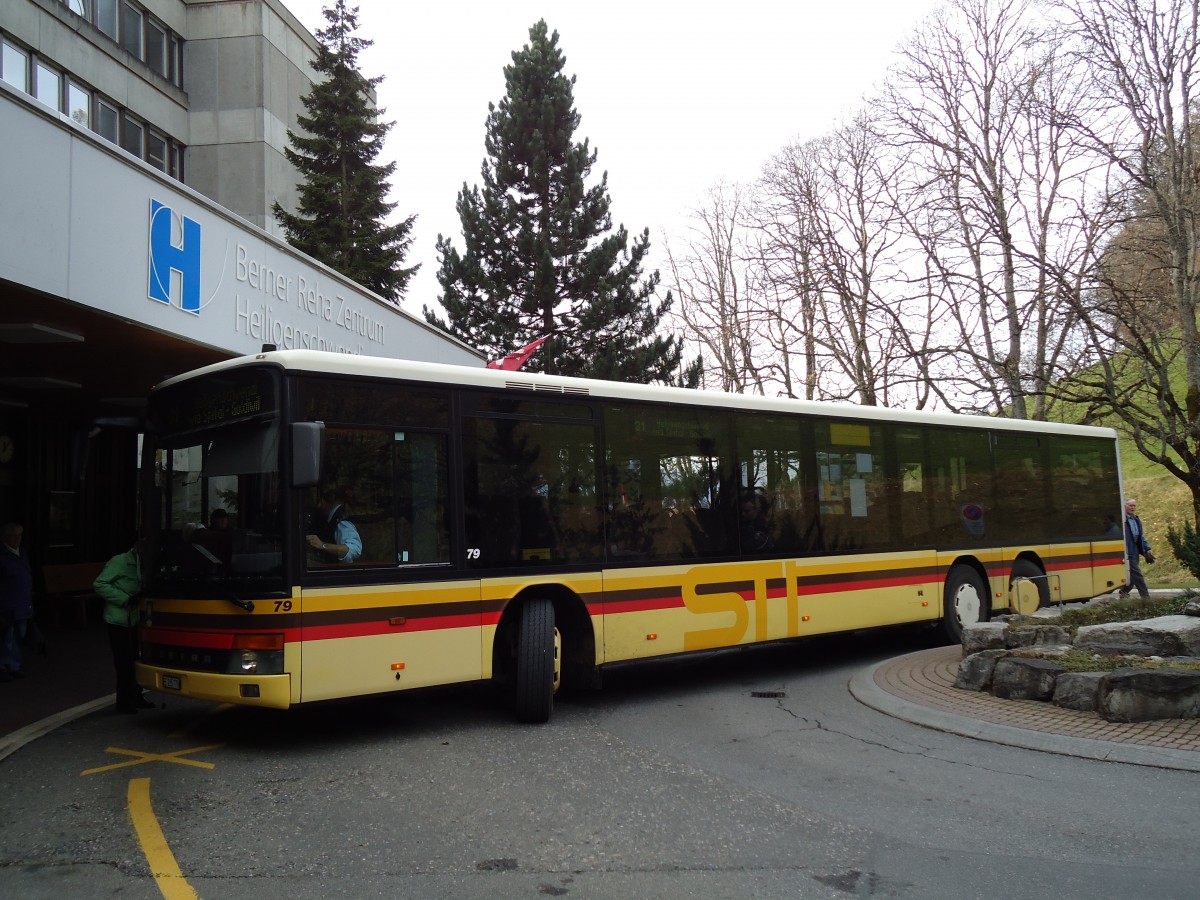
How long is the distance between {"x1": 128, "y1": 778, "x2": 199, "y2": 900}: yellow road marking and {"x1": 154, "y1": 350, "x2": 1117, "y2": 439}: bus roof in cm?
302

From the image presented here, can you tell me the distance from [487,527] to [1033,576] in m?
9.05

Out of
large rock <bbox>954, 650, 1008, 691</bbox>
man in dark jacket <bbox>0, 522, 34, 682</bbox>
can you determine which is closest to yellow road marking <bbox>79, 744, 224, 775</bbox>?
man in dark jacket <bbox>0, 522, 34, 682</bbox>

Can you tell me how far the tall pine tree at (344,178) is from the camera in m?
25.7

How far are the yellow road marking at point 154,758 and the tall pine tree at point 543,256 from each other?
90.4ft

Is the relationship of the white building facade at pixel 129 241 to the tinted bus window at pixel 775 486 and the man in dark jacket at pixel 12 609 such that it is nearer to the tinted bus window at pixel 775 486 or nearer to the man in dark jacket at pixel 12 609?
the man in dark jacket at pixel 12 609

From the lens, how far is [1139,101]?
18.6 m

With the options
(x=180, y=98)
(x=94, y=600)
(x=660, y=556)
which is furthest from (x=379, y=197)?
(x=660, y=556)

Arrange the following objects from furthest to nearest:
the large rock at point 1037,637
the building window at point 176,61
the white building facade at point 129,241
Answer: the building window at point 176,61, the large rock at point 1037,637, the white building facade at point 129,241

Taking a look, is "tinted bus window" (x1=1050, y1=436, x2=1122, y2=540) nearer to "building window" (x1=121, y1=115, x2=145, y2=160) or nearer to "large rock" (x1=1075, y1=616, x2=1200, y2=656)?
"large rock" (x1=1075, y1=616, x2=1200, y2=656)

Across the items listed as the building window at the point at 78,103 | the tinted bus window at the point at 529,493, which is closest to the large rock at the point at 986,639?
the tinted bus window at the point at 529,493

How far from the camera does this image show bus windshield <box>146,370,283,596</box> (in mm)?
7012

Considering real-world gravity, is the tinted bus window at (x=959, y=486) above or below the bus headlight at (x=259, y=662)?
above

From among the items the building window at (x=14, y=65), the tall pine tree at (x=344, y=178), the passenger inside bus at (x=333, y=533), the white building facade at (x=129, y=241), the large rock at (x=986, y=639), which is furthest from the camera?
the tall pine tree at (x=344, y=178)

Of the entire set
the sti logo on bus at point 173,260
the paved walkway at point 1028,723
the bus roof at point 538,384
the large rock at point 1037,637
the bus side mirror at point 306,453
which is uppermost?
the sti logo on bus at point 173,260
